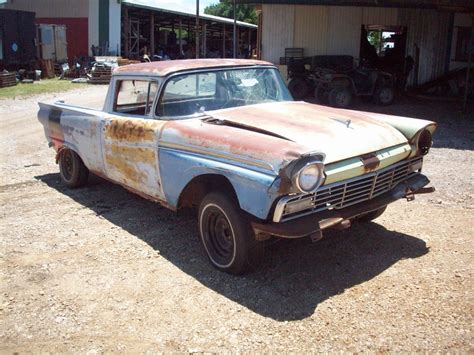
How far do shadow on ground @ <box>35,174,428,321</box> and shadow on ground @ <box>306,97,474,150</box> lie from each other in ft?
16.6

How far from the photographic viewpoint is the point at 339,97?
13141 mm

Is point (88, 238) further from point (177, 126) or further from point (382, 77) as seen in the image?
point (382, 77)

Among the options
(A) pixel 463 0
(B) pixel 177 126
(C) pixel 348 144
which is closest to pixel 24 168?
(B) pixel 177 126

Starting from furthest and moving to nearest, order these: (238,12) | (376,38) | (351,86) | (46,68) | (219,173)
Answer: (238,12) → (376,38) → (46,68) → (351,86) → (219,173)

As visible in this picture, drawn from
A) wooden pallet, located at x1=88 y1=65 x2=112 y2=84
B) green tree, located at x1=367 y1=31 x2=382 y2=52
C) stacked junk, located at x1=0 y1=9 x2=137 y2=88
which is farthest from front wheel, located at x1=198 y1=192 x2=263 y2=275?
green tree, located at x1=367 y1=31 x2=382 y2=52

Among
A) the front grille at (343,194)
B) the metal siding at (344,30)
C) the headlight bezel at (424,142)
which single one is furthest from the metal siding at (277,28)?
the front grille at (343,194)

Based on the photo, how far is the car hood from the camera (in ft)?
12.2

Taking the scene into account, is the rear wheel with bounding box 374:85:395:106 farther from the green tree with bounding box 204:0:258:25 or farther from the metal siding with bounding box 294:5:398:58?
the green tree with bounding box 204:0:258:25

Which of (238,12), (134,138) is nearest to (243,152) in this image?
(134,138)

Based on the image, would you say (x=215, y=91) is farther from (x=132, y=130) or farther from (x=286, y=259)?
(x=286, y=259)

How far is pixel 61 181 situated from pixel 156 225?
7.43 ft

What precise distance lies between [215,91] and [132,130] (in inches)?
34.7

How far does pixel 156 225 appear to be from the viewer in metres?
4.98

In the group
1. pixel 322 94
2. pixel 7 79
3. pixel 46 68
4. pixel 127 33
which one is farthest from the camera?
pixel 127 33
